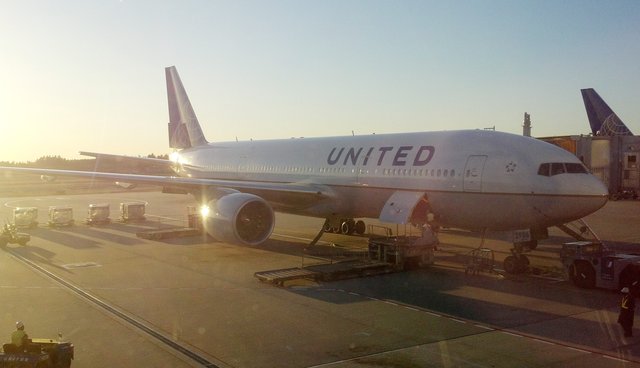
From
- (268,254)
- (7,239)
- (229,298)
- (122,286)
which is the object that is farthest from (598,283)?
(7,239)

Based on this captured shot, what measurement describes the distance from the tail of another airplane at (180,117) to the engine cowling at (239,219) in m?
15.6

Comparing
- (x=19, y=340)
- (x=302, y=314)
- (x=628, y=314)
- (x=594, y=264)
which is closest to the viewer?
(x=19, y=340)

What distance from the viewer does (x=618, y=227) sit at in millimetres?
28828

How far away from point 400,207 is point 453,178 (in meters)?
1.93

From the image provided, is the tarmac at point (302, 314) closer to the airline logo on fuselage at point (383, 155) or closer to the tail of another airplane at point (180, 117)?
the airline logo on fuselage at point (383, 155)

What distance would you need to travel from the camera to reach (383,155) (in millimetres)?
20266

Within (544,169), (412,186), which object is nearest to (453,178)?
(412,186)

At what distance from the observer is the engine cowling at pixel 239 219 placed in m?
18.6

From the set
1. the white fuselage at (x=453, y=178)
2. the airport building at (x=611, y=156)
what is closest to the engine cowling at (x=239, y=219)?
the white fuselage at (x=453, y=178)

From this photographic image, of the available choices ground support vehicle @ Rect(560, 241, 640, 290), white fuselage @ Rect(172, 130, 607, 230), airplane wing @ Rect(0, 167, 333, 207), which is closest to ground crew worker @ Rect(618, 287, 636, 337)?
ground support vehicle @ Rect(560, 241, 640, 290)

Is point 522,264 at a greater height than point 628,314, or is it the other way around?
point 522,264

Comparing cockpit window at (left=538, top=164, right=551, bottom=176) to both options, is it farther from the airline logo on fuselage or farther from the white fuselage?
the airline logo on fuselage

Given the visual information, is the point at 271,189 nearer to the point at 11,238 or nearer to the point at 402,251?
the point at 402,251

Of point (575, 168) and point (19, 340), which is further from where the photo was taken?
point (575, 168)
